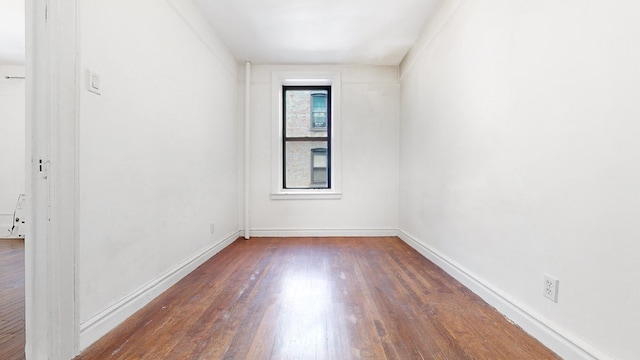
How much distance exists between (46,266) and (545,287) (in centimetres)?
240

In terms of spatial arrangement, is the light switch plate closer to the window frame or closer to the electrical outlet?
the electrical outlet

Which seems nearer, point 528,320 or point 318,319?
point 528,320

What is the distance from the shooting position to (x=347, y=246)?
3.72 metres

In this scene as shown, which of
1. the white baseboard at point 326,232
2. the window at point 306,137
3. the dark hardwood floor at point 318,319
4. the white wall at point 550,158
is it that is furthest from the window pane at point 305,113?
the dark hardwood floor at point 318,319

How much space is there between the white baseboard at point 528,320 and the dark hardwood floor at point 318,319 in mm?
48

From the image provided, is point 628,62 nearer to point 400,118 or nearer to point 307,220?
point 400,118

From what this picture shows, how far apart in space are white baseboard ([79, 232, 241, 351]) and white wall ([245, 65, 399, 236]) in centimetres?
162

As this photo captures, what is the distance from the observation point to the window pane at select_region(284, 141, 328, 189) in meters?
4.58

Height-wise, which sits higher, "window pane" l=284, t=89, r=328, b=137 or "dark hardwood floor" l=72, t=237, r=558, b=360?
"window pane" l=284, t=89, r=328, b=137

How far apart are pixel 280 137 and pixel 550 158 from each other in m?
3.43

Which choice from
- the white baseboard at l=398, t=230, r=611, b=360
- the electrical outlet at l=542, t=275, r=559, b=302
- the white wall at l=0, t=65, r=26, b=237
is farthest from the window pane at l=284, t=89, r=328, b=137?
the white wall at l=0, t=65, r=26, b=237

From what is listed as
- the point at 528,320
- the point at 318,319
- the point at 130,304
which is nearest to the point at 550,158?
the point at 528,320

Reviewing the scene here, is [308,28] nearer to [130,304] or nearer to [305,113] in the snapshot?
[305,113]

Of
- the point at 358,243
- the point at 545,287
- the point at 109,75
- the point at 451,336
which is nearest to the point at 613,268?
the point at 545,287
